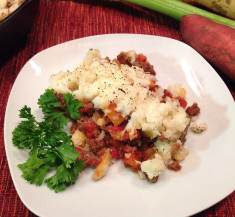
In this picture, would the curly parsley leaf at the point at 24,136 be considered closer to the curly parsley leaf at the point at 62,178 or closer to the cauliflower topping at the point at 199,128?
the curly parsley leaf at the point at 62,178

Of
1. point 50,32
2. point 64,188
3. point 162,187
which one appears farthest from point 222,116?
point 50,32

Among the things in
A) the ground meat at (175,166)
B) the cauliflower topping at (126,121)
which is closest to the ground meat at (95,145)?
the cauliflower topping at (126,121)

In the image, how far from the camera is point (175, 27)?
3.63 m

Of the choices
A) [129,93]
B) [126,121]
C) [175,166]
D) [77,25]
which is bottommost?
[77,25]

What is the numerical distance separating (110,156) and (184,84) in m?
0.99

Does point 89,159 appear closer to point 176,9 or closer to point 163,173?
point 163,173

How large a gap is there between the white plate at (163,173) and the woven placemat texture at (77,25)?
1.31 feet

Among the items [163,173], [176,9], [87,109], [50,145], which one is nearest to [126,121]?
[87,109]

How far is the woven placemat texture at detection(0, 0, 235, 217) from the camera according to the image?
313 cm

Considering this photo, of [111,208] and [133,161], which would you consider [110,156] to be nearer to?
[133,161]

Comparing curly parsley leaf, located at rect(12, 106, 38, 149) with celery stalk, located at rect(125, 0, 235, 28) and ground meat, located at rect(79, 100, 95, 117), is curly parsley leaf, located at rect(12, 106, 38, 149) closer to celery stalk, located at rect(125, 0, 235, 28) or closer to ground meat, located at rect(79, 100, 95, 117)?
ground meat, located at rect(79, 100, 95, 117)

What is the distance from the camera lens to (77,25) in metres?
3.58

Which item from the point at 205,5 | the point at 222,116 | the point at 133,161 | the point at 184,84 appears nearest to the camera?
the point at 133,161

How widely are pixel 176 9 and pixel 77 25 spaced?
110 cm
